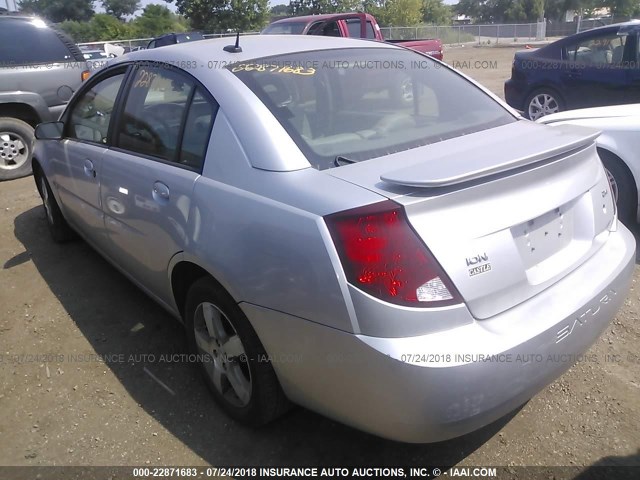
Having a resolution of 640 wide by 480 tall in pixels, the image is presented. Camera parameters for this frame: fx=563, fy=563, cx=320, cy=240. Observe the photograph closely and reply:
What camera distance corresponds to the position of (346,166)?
2.14 m

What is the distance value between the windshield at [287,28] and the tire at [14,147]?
18.1 feet

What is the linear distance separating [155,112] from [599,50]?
265 inches

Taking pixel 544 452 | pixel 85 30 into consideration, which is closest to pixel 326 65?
pixel 544 452

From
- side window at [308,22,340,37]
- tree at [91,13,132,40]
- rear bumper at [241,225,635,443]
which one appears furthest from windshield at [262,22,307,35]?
tree at [91,13,132,40]

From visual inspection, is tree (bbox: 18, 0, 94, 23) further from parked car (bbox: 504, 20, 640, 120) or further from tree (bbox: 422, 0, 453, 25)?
parked car (bbox: 504, 20, 640, 120)

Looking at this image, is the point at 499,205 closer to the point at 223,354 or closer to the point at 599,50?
the point at 223,354

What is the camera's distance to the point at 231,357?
251 centimetres

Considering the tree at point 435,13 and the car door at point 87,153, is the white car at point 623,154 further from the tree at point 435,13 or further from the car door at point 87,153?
the tree at point 435,13

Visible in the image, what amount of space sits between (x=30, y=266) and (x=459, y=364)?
3858mm

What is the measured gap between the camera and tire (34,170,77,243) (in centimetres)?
461

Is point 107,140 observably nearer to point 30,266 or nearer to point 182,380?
point 182,380

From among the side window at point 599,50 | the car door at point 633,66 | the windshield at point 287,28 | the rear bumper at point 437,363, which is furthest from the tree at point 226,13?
the rear bumper at point 437,363

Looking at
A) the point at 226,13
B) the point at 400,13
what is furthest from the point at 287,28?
the point at 400,13

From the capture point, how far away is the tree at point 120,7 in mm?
76031
